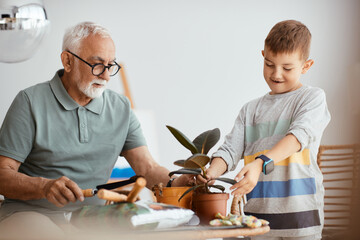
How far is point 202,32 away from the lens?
4273 mm

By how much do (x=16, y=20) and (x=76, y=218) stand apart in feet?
4.25

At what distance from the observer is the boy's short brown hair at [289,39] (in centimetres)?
166

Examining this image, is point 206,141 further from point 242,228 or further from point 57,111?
point 57,111

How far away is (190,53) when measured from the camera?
168 inches

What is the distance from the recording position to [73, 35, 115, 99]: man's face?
2.02 meters

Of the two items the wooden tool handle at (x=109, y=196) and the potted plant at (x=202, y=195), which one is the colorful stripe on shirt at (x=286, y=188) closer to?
the potted plant at (x=202, y=195)

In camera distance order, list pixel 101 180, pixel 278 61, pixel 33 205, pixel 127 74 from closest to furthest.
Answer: pixel 278 61 < pixel 33 205 < pixel 101 180 < pixel 127 74

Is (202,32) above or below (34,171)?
above

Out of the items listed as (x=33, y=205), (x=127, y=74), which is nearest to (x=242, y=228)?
(x=33, y=205)

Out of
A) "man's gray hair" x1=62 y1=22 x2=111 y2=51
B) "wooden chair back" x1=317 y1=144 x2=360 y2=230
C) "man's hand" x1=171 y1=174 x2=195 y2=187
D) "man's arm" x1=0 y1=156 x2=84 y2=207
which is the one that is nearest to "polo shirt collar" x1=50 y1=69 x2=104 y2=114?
"man's gray hair" x1=62 y1=22 x2=111 y2=51

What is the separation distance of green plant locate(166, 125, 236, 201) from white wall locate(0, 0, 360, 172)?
8.57 feet

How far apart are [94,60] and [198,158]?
80 cm

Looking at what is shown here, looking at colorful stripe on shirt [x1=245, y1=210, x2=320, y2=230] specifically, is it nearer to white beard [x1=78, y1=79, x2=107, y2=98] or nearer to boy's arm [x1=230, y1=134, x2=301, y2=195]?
boy's arm [x1=230, y1=134, x2=301, y2=195]

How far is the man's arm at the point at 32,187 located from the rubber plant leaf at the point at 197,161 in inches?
12.6
